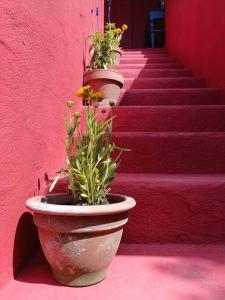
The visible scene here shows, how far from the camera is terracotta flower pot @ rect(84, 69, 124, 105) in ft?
8.61

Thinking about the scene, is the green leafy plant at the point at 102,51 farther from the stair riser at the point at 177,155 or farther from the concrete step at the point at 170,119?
the stair riser at the point at 177,155

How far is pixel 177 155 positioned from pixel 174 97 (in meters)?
1.03

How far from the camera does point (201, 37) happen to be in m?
3.20

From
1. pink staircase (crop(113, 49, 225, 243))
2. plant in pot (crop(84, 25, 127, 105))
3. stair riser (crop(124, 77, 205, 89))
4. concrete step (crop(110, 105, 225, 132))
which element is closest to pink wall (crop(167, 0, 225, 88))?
stair riser (crop(124, 77, 205, 89))

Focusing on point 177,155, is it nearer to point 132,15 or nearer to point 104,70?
point 104,70

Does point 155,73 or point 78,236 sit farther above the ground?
point 155,73

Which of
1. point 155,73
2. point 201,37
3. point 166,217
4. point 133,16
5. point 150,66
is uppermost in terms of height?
point 133,16

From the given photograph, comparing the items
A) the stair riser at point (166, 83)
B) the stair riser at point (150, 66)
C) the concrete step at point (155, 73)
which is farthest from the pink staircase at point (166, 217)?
the stair riser at point (150, 66)

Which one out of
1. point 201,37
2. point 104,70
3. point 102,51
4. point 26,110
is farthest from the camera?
point 201,37

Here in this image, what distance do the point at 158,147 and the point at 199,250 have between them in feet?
2.13

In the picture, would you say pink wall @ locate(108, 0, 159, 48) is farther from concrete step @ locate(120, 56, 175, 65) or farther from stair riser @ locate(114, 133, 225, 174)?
stair riser @ locate(114, 133, 225, 174)

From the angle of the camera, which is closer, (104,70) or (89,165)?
(89,165)

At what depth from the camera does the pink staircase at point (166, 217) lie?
3.67 feet

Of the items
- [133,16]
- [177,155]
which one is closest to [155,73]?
[177,155]
